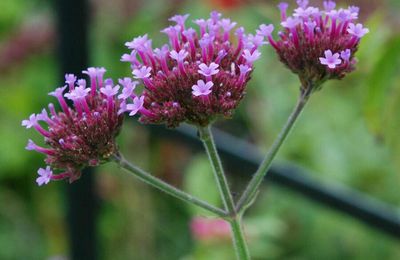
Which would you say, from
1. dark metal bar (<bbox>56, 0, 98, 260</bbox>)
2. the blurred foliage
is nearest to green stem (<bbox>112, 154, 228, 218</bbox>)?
the blurred foliage

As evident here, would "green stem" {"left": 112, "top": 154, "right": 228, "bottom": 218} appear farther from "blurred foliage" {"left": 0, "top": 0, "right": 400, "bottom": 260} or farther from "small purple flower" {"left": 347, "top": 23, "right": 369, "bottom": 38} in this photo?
"blurred foliage" {"left": 0, "top": 0, "right": 400, "bottom": 260}

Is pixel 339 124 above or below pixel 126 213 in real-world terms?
above

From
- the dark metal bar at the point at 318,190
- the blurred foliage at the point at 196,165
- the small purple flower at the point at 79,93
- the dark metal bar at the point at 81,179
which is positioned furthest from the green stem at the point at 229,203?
the dark metal bar at the point at 81,179

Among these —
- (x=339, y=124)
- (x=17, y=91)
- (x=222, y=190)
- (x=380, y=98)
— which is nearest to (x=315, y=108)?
(x=339, y=124)

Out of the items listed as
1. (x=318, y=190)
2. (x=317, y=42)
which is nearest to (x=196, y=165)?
(x=318, y=190)

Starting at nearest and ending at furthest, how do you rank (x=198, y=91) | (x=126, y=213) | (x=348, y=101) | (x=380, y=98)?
1. (x=198, y=91)
2. (x=380, y=98)
3. (x=348, y=101)
4. (x=126, y=213)

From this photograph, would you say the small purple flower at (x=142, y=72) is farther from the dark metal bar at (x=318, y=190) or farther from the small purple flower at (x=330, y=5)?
the dark metal bar at (x=318, y=190)

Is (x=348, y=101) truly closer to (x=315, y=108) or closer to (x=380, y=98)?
(x=315, y=108)
